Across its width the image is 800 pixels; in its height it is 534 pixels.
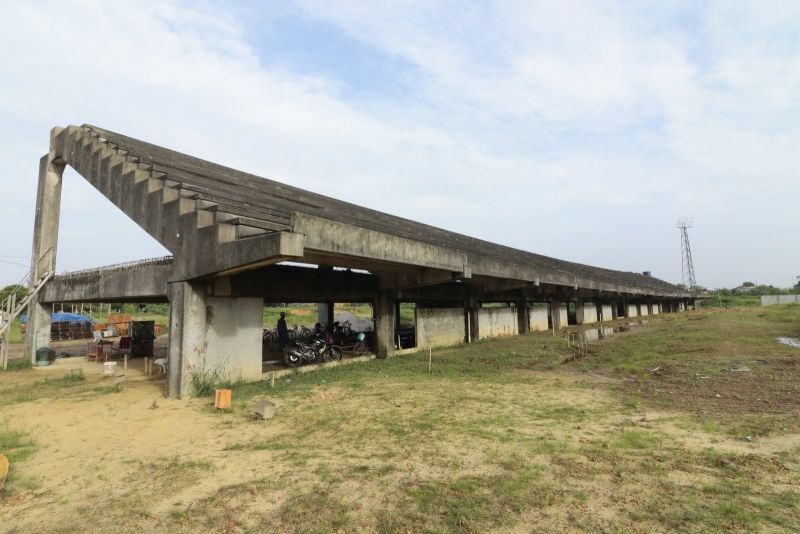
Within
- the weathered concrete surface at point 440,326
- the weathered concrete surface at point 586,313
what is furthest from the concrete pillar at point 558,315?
the weathered concrete surface at point 440,326

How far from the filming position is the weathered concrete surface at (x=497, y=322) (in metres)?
22.9

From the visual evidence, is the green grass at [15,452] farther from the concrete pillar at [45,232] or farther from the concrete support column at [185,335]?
the concrete pillar at [45,232]

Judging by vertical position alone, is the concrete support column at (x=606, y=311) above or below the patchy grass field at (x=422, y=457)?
above

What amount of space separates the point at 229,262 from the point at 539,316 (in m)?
23.5

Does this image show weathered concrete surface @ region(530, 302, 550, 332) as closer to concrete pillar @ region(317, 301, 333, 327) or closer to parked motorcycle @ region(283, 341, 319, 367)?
concrete pillar @ region(317, 301, 333, 327)

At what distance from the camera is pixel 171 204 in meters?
10.7

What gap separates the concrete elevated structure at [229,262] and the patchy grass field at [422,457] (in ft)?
6.52

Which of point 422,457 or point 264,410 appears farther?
point 264,410

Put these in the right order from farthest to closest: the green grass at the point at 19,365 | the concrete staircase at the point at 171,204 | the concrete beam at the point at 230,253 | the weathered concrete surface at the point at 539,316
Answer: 1. the weathered concrete surface at the point at 539,316
2. the green grass at the point at 19,365
3. the concrete staircase at the point at 171,204
4. the concrete beam at the point at 230,253

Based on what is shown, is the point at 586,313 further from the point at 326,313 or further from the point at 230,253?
the point at 230,253

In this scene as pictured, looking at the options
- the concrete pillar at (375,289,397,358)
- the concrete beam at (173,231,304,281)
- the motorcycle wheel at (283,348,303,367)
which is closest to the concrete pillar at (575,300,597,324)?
the concrete pillar at (375,289,397,358)

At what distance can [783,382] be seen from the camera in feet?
32.0

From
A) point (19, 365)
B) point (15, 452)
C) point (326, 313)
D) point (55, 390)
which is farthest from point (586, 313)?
point (15, 452)

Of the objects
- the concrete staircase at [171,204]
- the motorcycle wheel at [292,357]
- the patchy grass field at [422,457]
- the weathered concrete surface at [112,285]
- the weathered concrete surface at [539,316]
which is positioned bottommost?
the patchy grass field at [422,457]
